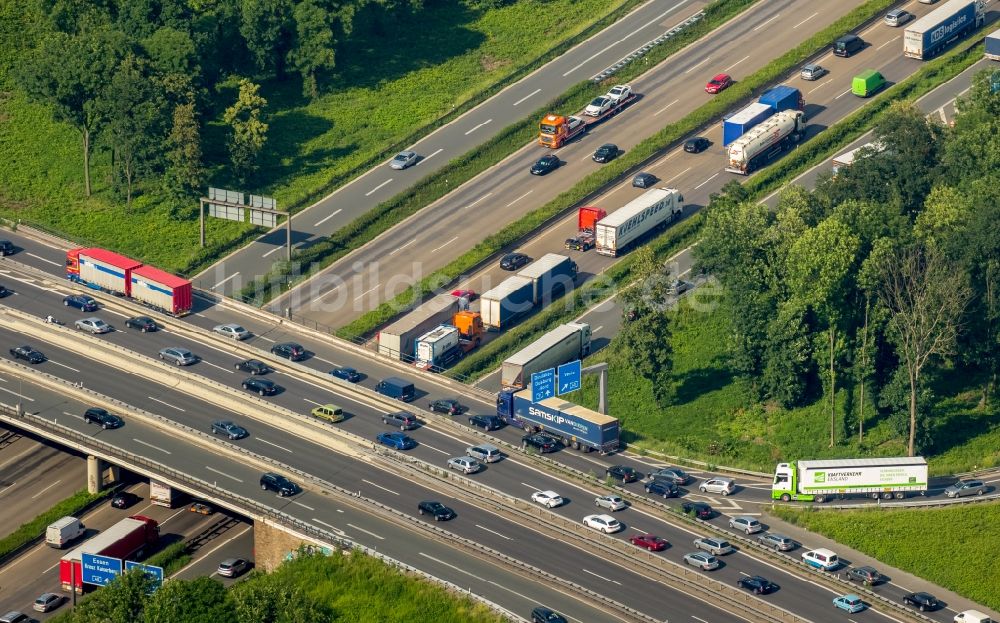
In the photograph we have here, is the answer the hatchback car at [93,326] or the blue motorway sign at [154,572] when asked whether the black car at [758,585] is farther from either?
the hatchback car at [93,326]

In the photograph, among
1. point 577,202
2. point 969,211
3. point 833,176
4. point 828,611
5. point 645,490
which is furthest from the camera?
point 577,202

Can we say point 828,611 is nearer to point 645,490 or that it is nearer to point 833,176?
point 645,490

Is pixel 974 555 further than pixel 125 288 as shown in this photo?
No

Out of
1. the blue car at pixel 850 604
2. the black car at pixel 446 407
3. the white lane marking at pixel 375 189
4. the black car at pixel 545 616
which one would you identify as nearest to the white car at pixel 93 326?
the white lane marking at pixel 375 189

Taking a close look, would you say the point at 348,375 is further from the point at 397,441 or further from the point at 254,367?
the point at 397,441

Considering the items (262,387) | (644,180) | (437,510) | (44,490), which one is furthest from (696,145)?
(44,490)

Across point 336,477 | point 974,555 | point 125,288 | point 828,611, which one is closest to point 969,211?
point 974,555

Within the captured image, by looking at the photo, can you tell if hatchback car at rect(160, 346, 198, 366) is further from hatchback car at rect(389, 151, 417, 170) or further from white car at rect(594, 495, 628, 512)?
white car at rect(594, 495, 628, 512)

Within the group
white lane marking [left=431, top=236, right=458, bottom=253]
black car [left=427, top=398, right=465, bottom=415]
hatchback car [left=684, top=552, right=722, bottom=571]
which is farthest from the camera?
white lane marking [left=431, top=236, right=458, bottom=253]

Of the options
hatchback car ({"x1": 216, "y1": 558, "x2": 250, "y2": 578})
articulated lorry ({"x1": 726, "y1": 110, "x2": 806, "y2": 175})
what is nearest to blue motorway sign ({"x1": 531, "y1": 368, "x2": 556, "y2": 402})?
hatchback car ({"x1": 216, "y1": 558, "x2": 250, "y2": 578})
